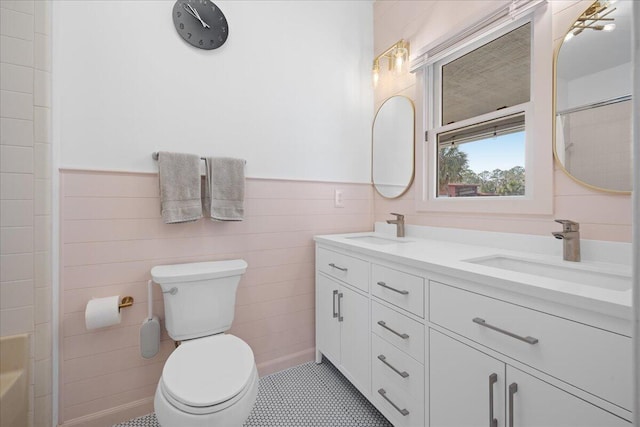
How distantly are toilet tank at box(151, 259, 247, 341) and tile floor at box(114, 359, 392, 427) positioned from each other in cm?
52

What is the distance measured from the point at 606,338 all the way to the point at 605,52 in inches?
42.9

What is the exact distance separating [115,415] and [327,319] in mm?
1194

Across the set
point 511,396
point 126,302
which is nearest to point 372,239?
point 511,396

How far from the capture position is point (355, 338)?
150 centimetres

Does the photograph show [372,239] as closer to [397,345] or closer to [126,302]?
[397,345]

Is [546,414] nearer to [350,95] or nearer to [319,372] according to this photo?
[319,372]

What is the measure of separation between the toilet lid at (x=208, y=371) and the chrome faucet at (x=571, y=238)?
1.33 m

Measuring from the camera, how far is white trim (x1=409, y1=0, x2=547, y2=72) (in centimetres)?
123

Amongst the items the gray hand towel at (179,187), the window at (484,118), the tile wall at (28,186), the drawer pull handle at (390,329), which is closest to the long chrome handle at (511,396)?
the drawer pull handle at (390,329)

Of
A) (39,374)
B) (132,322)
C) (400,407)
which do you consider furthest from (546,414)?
(39,374)

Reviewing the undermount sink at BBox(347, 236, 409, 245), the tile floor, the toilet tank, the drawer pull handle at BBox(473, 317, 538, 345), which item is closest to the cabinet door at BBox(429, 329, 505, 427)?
the drawer pull handle at BBox(473, 317, 538, 345)

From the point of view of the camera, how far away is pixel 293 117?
186cm

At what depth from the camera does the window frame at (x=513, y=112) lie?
1.20 meters

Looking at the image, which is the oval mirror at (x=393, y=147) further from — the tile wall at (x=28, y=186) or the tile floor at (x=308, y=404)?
the tile wall at (x=28, y=186)
